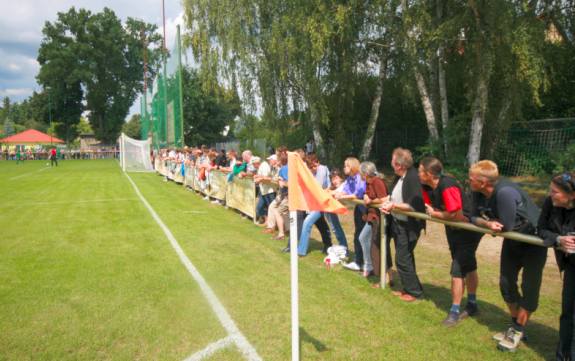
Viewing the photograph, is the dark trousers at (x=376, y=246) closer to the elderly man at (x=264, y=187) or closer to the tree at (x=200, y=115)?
the elderly man at (x=264, y=187)

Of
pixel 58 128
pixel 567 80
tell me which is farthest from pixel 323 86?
pixel 58 128

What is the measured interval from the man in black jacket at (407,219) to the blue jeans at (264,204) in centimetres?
502

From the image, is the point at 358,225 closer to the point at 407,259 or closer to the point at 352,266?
the point at 352,266

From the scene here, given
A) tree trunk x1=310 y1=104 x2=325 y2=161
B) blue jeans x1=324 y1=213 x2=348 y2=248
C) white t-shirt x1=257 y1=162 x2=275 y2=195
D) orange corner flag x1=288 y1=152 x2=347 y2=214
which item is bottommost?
blue jeans x1=324 y1=213 x2=348 y2=248

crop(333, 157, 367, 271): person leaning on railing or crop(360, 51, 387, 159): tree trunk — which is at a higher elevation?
crop(360, 51, 387, 159): tree trunk

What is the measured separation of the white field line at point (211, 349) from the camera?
3.83 m

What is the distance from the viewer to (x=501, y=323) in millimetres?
4590

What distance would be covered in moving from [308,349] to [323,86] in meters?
14.4

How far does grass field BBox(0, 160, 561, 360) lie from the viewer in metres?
4.02

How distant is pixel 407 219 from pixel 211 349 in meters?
2.70

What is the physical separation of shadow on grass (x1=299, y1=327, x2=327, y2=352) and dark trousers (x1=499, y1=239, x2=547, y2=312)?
1.82 m

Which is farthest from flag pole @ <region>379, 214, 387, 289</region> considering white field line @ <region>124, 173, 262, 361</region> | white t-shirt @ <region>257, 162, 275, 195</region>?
white t-shirt @ <region>257, 162, 275, 195</region>

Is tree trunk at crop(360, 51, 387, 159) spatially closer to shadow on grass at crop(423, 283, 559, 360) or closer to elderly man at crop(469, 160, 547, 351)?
shadow on grass at crop(423, 283, 559, 360)

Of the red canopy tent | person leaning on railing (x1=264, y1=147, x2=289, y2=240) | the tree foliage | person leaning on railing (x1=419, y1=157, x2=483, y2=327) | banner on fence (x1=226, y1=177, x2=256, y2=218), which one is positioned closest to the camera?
person leaning on railing (x1=419, y1=157, x2=483, y2=327)
